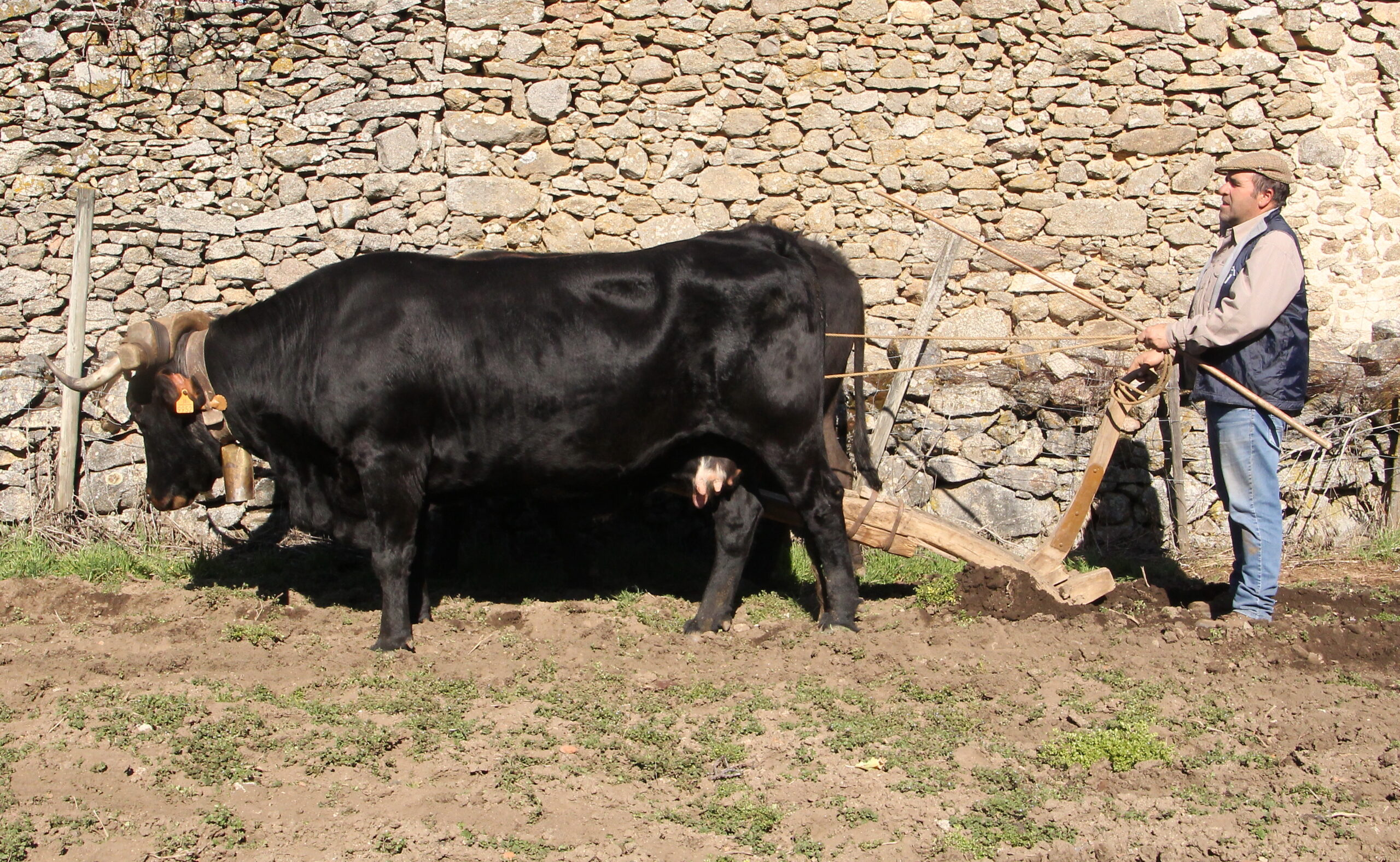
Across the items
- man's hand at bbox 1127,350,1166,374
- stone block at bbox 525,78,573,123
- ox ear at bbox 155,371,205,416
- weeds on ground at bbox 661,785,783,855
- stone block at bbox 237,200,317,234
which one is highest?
stone block at bbox 525,78,573,123

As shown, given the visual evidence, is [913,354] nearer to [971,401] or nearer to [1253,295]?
[971,401]

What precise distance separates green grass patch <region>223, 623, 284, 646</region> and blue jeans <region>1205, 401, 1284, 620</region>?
453 cm

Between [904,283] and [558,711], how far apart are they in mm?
4554

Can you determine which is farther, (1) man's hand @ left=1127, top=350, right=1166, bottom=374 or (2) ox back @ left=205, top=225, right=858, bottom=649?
(2) ox back @ left=205, top=225, right=858, bottom=649

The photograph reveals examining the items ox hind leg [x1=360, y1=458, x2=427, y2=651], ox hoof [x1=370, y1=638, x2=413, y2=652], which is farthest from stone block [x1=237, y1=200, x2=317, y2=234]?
ox hoof [x1=370, y1=638, x2=413, y2=652]

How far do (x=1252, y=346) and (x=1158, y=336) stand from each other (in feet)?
1.34

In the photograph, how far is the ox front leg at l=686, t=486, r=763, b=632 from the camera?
613 centimetres

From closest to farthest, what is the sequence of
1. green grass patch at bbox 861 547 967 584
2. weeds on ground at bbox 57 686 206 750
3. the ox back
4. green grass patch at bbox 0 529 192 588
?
weeds on ground at bbox 57 686 206 750 → the ox back → green grass patch at bbox 861 547 967 584 → green grass patch at bbox 0 529 192 588

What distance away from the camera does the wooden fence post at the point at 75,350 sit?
7.43m

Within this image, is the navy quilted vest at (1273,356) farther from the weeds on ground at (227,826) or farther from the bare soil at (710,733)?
the weeds on ground at (227,826)

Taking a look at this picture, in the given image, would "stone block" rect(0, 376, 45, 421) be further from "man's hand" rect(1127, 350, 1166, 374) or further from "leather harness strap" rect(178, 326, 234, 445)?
"man's hand" rect(1127, 350, 1166, 374)

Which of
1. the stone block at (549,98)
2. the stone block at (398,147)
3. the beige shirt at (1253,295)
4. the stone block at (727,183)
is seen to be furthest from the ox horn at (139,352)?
the beige shirt at (1253,295)

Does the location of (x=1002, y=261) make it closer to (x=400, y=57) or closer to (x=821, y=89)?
(x=821, y=89)

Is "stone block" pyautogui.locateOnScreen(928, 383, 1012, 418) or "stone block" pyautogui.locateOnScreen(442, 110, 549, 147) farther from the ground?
"stone block" pyautogui.locateOnScreen(442, 110, 549, 147)
